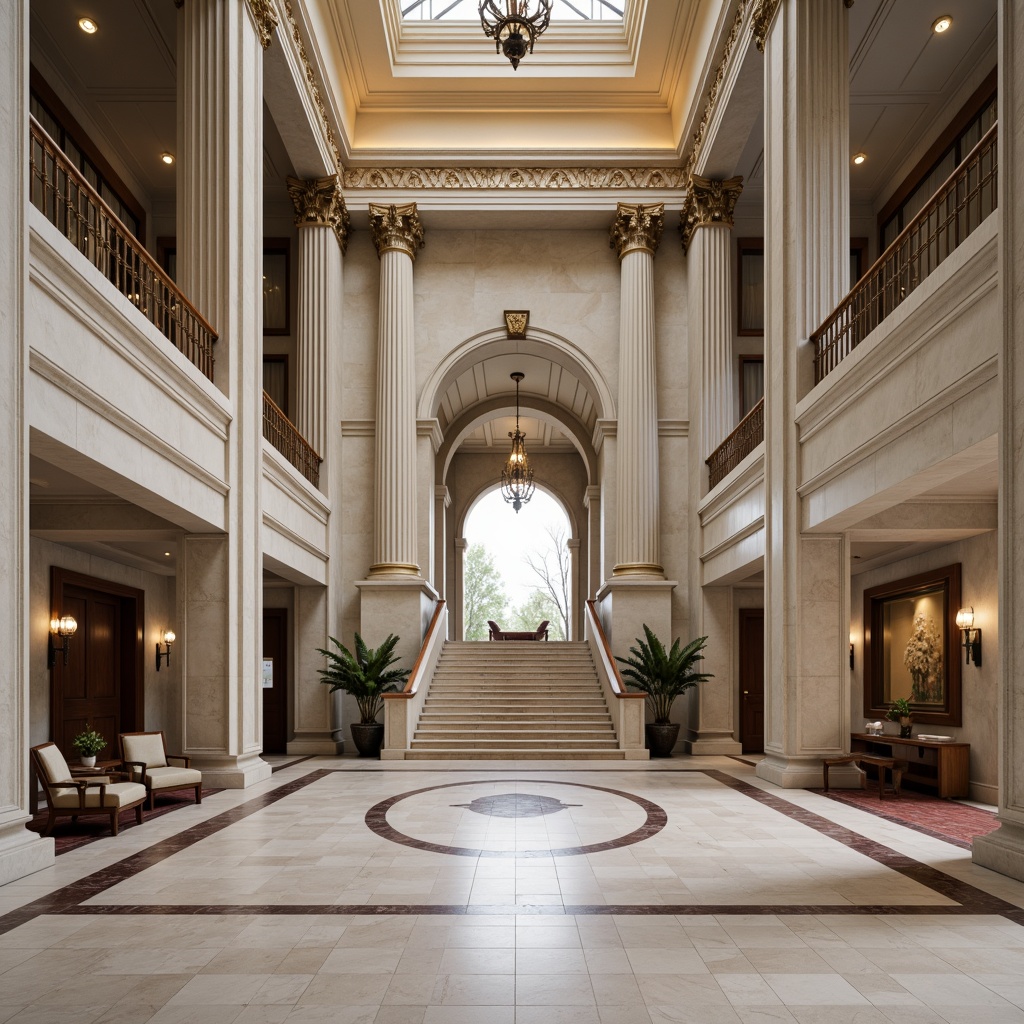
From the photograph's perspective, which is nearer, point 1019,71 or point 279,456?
point 1019,71

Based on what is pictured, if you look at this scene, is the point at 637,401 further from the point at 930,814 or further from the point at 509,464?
the point at 930,814

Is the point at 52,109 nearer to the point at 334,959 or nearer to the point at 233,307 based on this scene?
the point at 233,307

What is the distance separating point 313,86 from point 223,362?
5.72 m

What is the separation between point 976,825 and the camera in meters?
8.11

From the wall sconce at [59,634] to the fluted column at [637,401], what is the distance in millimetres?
8242

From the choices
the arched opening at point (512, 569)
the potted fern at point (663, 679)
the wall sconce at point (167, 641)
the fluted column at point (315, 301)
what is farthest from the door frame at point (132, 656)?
the arched opening at point (512, 569)

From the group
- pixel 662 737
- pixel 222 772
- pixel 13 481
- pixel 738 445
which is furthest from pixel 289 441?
pixel 13 481

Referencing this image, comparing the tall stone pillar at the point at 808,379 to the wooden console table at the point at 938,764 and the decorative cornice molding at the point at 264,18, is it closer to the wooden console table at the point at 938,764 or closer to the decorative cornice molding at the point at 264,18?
the wooden console table at the point at 938,764

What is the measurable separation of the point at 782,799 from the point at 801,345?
4.65 metres

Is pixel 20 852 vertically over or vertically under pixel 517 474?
under

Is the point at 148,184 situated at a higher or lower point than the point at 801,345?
higher

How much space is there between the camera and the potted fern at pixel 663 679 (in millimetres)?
14000

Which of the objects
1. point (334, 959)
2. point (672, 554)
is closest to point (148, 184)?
point (672, 554)

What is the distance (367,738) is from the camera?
46.0 ft
